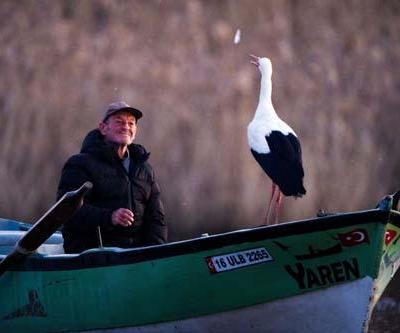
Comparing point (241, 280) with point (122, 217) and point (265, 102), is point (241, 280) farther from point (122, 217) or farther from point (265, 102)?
point (265, 102)

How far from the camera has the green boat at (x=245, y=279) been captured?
4992 mm

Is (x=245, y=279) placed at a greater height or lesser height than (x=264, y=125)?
lesser

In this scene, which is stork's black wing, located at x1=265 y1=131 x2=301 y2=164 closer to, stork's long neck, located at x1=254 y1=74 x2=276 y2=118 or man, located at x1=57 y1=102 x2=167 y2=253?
stork's long neck, located at x1=254 y1=74 x2=276 y2=118

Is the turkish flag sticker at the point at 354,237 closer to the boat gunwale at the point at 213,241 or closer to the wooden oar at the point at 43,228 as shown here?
the boat gunwale at the point at 213,241

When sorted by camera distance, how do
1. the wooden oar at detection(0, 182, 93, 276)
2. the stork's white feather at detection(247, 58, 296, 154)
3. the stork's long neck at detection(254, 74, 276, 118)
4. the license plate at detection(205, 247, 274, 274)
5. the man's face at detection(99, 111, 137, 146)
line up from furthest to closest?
the stork's long neck at detection(254, 74, 276, 118) → the stork's white feather at detection(247, 58, 296, 154) → the man's face at detection(99, 111, 137, 146) → the wooden oar at detection(0, 182, 93, 276) → the license plate at detection(205, 247, 274, 274)

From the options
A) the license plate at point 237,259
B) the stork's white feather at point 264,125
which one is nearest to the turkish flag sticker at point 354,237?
the license plate at point 237,259

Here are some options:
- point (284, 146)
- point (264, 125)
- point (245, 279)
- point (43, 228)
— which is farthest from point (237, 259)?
point (264, 125)

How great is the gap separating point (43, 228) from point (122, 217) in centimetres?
44

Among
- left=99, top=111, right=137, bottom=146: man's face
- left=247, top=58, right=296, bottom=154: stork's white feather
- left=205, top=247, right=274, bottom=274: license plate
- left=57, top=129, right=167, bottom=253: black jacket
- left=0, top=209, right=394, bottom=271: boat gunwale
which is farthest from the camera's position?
left=247, top=58, right=296, bottom=154: stork's white feather

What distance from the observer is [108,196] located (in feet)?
18.7

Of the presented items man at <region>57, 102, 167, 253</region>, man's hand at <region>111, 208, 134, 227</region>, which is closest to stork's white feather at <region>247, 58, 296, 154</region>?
man at <region>57, 102, 167, 253</region>

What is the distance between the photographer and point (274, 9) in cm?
1216

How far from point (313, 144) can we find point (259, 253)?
7376 millimetres

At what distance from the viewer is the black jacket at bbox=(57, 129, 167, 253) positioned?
5.63 metres
